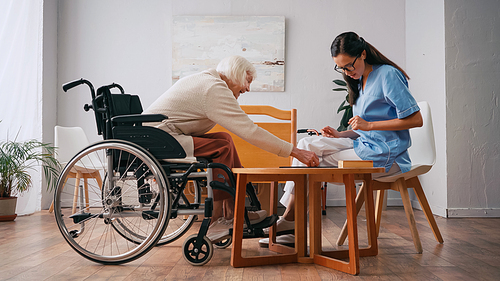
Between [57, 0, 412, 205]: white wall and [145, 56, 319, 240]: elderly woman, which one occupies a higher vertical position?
[57, 0, 412, 205]: white wall

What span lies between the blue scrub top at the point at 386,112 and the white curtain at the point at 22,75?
287 cm

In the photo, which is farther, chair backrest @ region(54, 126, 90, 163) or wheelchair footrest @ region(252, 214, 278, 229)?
chair backrest @ region(54, 126, 90, 163)

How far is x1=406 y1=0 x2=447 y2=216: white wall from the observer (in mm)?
3053

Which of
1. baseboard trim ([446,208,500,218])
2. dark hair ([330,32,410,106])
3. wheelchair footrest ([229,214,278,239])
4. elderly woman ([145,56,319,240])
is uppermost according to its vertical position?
dark hair ([330,32,410,106])

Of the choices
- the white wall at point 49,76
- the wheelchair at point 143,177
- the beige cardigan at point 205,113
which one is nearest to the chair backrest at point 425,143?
the beige cardigan at point 205,113

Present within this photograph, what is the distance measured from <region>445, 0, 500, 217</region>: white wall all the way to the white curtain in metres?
3.56

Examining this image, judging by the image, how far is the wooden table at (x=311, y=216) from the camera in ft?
4.37

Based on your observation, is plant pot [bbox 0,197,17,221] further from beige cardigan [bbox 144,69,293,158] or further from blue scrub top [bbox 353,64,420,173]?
blue scrub top [bbox 353,64,420,173]

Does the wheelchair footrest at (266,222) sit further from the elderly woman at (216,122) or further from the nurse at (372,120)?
the nurse at (372,120)

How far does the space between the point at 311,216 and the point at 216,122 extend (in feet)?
1.83

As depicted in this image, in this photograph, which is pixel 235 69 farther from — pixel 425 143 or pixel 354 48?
pixel 425 143

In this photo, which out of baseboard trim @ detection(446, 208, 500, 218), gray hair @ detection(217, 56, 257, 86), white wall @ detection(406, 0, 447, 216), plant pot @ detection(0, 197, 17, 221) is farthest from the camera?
white wall @ detection(406, 0, 447, 216)

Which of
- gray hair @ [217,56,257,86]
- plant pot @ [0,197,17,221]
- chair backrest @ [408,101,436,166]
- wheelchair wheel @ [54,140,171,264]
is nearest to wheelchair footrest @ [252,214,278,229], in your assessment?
wheelchair wheel @ [54,140,171,264]

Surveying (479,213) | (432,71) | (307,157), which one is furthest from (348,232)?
(432,71)
